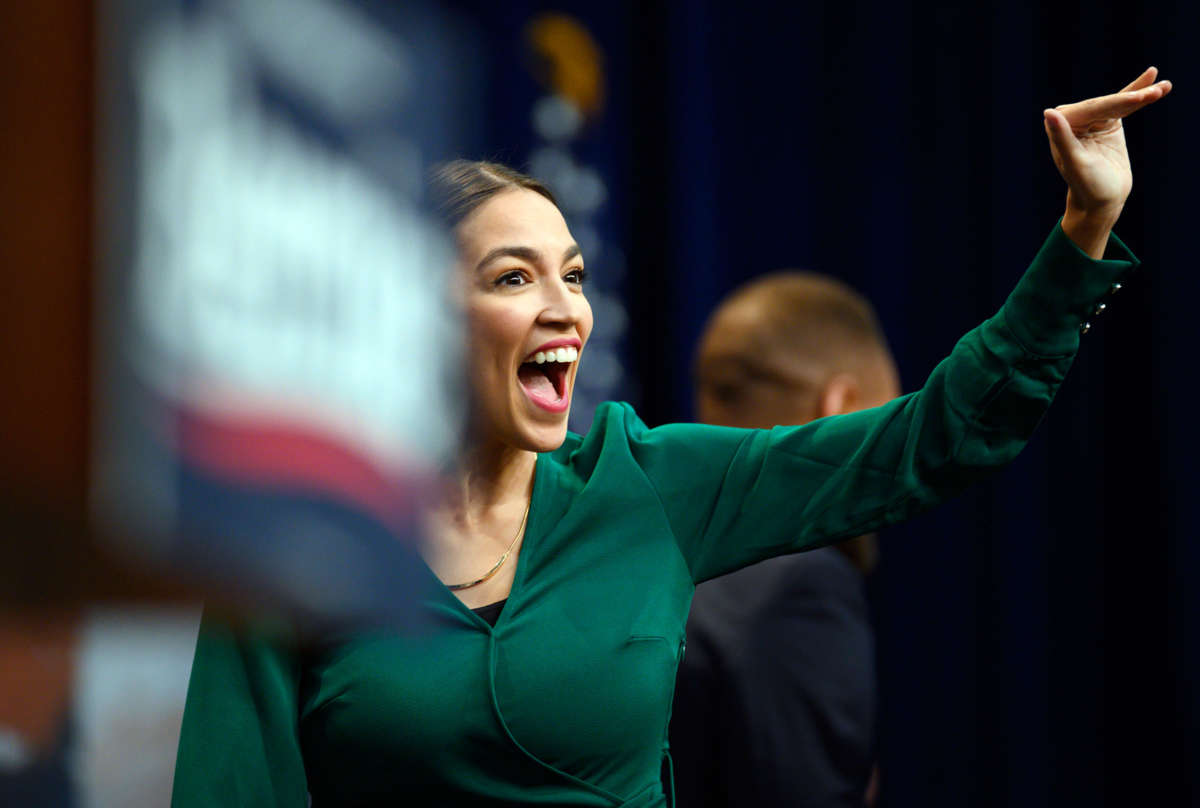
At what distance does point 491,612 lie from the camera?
2.86 ft

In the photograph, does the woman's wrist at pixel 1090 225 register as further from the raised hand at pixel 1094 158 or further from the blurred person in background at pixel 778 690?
the blurred person in background at pixel 778 690

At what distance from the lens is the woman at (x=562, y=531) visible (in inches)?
31.3

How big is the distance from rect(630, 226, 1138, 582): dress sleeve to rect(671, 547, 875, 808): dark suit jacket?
276 mm

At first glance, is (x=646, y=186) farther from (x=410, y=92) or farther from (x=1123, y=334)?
(x=410, y=92)

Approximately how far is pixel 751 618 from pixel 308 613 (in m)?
0.47

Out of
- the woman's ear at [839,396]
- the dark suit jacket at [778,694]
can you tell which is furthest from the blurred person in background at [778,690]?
the woman's ear at [839,396]

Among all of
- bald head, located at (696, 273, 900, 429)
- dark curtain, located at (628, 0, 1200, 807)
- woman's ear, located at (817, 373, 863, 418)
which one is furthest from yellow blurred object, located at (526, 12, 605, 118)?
woman's ear, located at (817, 373, 863, 418)

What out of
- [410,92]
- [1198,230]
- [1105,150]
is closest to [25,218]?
[410,92]

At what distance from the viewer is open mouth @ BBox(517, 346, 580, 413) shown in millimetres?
903

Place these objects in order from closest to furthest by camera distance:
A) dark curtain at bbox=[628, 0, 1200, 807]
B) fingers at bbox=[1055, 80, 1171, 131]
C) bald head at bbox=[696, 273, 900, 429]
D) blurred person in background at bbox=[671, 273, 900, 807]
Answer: fingers at bbox=[1055, 80, 1171, 131], blurred person in background at bbox=[671, 273, 900, 807], bald head at bbox=[696, 273, 900, 429], dark curtain at bbox=[628, 0, 1200, 807]

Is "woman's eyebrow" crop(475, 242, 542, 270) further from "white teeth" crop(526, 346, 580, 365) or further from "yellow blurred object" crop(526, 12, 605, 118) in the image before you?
"yellow blurred object" crop(526, 12, 605, 118)

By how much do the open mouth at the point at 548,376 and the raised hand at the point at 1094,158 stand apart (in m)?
0.37

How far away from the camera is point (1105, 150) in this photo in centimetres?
77

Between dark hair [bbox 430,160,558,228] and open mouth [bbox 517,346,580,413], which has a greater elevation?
dark hair [bbox 430,160,558,228]
